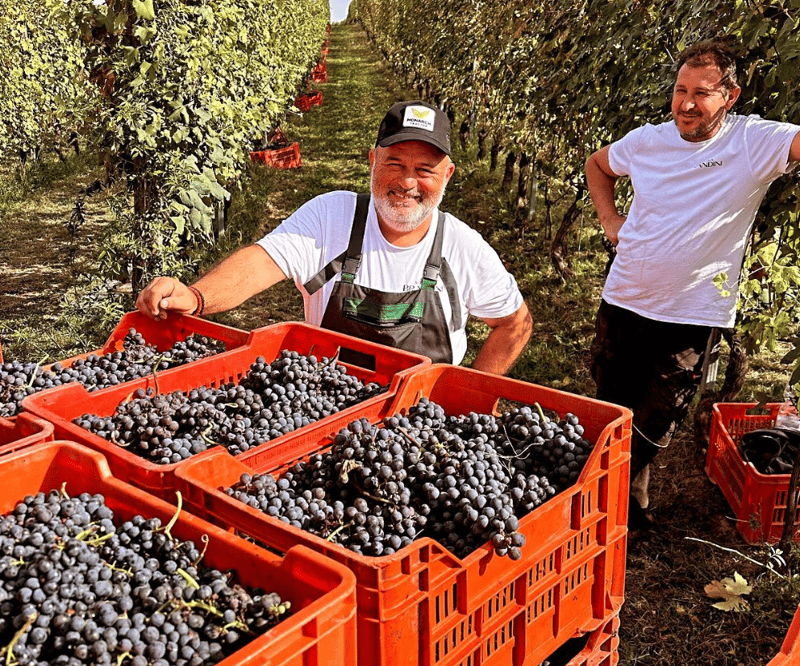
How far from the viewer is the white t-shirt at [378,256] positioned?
2.59m

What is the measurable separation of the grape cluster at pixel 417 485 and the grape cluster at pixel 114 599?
0.80 ft

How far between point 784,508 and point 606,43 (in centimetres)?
247

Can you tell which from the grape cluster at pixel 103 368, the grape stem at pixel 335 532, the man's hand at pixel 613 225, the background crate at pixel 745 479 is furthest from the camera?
the man's hand at pixel 613 225

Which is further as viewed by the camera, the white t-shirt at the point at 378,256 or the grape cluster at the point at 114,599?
the white t-shirt at the point at 378,256

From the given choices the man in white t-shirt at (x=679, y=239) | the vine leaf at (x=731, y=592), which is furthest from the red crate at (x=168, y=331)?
the vine leaf at (x=731, y=592)

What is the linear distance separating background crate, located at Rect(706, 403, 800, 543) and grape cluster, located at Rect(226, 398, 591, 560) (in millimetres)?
1745

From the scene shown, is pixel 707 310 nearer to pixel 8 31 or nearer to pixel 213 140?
pixel 213 140

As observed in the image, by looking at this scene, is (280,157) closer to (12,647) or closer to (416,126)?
(416,126)

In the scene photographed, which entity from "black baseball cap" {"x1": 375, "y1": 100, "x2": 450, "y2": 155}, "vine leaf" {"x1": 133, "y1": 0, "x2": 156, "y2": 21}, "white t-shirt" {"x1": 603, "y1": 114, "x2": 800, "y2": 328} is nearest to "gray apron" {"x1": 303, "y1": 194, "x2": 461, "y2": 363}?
"black baseball cap" {"x1": 375, "y1": 100, "x2": 450, "y2": 155}

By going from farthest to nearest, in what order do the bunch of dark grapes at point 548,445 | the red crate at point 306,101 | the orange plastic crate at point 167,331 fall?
the red crate at point 306,101
the orange plastic crate at point 167,331
the bunch of dark grapes at point 548,445

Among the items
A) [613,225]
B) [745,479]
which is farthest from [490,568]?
[613,225]

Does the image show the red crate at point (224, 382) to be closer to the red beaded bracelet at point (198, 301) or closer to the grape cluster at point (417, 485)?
the grape cluster at point (417, 485)

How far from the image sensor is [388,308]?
99.6 inches

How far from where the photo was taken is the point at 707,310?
10.0 feet
